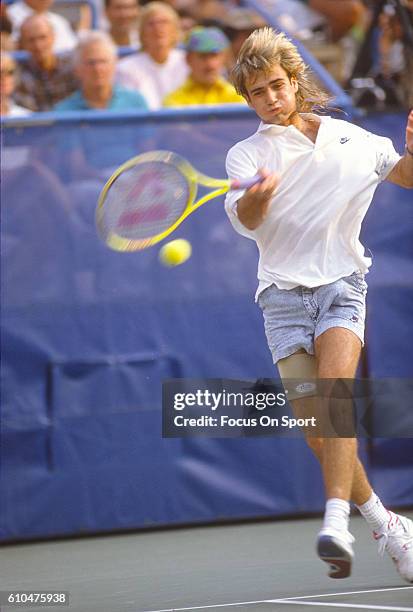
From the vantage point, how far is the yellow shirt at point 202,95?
291 inches

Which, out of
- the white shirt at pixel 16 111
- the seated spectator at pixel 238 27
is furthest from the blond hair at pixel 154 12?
the white shirt at pixel 16 111

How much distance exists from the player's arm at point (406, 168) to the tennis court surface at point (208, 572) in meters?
1.56

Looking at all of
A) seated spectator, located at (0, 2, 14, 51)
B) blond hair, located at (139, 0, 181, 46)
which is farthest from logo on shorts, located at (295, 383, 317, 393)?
seated spectator, located at (0, 2, 14, 51)

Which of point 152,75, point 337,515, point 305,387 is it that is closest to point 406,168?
point 305,387

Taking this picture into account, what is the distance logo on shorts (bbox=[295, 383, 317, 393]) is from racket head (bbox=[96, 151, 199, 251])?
0.80m

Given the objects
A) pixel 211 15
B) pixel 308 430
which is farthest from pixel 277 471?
pixel 211 15

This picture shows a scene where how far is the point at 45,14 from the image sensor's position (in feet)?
27.8

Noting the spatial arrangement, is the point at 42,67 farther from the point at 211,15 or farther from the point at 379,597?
the point at 379,597

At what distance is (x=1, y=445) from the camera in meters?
6.62

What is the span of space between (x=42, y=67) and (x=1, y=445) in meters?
2.65

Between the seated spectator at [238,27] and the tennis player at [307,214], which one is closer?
the tennis player at [307,214]

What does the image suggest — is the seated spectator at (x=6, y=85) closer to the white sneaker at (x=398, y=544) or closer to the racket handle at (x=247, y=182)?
the racket handle at (x=247, y=182)

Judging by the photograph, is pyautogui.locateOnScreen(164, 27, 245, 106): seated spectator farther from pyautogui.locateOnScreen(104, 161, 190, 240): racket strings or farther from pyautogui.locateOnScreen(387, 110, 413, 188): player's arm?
pyautogui.locateOnScreen(387, 110, 413, 188): player's arm

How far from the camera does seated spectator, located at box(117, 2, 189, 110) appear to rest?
7.74 meters
